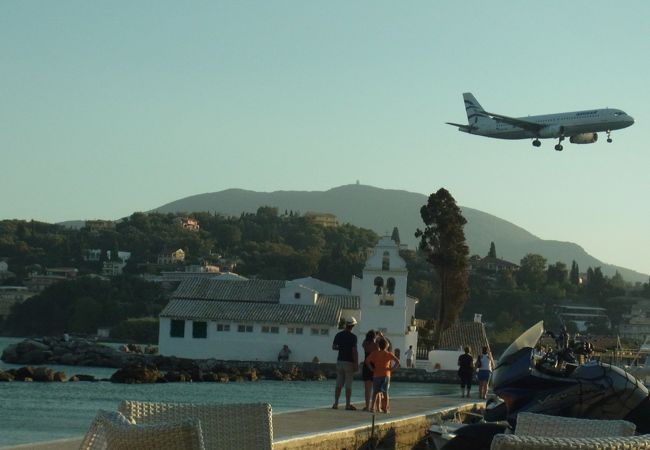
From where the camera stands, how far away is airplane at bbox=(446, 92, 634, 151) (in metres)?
63.3

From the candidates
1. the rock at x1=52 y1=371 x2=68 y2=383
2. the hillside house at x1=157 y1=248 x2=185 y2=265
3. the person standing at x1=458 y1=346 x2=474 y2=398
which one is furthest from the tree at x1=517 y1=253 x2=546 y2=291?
the person standing at x1=458 y1=346 x2=474 y2=398

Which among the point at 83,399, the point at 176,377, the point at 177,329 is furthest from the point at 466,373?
the point at 177,329

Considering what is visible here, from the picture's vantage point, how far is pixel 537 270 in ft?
455

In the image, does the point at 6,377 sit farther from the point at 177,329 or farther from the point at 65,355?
the point at 65,355

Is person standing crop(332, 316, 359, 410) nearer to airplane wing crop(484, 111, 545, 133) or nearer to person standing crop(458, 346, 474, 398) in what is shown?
person standing crop(458, 346, 474, 398)

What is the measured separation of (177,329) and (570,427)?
54872mm

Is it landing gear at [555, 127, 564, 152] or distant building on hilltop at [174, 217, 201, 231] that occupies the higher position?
distant building on hilltop at [174, 217, 201, 231]

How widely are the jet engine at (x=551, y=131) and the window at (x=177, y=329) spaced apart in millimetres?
19433

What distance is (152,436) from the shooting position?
6.13m

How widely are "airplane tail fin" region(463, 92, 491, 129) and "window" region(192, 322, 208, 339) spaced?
1775cm

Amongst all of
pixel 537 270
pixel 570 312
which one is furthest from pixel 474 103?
A: pixel 537 270

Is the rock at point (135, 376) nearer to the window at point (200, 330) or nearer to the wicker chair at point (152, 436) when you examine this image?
the window at point (200, 330)

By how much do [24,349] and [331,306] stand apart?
49.2 ft

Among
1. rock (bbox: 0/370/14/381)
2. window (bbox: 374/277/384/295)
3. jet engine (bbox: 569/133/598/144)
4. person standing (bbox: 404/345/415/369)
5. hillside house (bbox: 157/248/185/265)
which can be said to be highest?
hillside house (bbox: 157/248/185/265)
